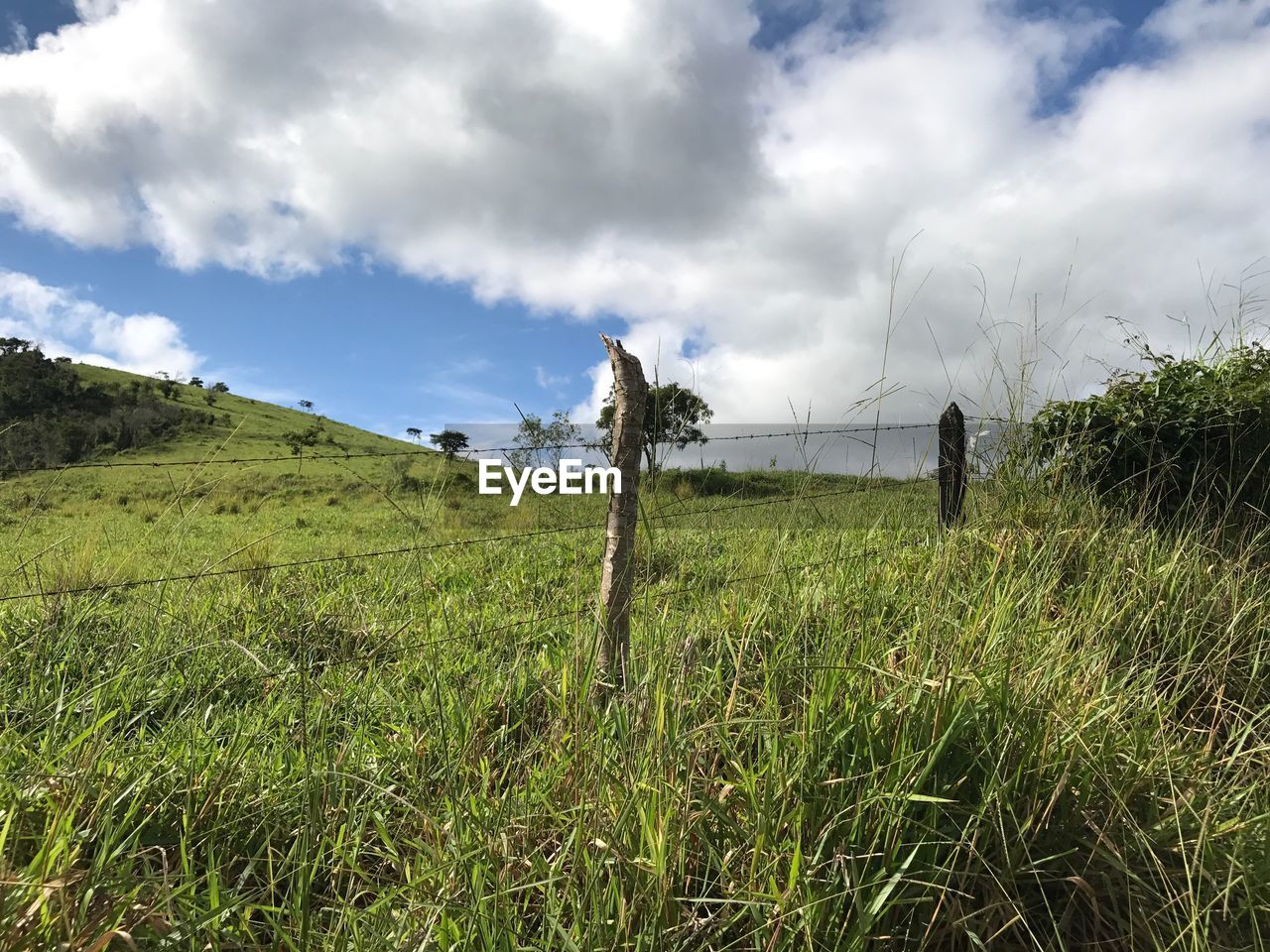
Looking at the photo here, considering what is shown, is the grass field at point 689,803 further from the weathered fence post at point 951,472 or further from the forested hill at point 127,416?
the forested hill at point 127,416

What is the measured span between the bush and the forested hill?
2947cm

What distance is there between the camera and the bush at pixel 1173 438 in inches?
204

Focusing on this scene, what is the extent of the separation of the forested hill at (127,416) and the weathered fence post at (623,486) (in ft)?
97.2

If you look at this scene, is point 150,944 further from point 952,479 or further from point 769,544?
point 952,479

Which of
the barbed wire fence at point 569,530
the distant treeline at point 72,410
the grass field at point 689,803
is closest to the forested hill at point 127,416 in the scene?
the distant treeline at point 72,410

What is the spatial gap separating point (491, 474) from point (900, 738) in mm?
2310

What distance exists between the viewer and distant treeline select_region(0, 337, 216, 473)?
114 feet

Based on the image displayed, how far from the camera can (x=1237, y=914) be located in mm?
1810

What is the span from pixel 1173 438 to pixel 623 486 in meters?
4.75

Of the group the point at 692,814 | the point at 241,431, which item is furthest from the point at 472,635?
the point at 241,431

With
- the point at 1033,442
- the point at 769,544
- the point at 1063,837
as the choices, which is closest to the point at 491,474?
the point at 769,544

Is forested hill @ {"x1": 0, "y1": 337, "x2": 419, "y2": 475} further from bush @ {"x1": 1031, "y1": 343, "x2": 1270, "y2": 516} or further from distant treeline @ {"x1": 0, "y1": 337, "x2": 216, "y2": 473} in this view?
bush @ {"x1": 1031, "y1": 343, "x2": 1270, "y2": 516}

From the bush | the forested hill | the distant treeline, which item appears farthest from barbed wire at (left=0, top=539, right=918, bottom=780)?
the distant treeline

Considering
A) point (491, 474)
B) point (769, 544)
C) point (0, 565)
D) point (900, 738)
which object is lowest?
point (0, 565)
